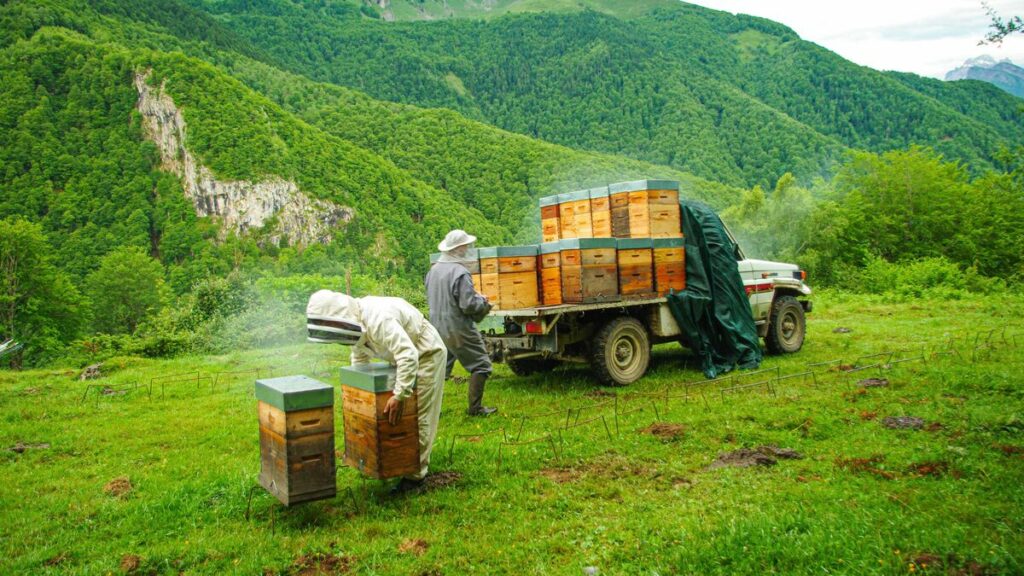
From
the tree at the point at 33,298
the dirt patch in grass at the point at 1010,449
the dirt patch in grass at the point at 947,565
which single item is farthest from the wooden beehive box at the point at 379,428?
the tree at the point at 33,298

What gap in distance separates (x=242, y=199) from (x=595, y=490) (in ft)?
352

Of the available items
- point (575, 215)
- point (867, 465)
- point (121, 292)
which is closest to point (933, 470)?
point (867, 465)

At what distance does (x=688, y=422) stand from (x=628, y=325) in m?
2.77

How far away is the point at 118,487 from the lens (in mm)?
5859

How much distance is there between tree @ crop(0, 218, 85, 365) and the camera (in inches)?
1770

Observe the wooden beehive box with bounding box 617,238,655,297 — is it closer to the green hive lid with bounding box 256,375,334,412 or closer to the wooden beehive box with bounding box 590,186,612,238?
the wooden beehive box with bounding box 590,186,612,238

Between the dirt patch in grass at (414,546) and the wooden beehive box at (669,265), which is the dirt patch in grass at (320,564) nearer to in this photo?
the dirt patch in grass at (414,546)

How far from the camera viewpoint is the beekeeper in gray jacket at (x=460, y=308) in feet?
25.3

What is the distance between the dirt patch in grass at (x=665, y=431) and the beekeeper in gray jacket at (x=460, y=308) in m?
2.16

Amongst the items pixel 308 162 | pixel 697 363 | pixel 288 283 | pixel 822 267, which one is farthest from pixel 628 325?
pixel 308 162

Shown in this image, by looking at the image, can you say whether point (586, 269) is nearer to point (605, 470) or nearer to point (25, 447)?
point (605, 470)

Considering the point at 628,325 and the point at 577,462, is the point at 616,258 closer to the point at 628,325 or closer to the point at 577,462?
the point at 628,325

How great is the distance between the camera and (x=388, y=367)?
527 centimetres

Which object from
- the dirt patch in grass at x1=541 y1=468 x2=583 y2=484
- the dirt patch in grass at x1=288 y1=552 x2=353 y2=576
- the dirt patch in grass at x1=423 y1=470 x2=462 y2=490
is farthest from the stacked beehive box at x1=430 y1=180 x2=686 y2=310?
the dirt patch in grass at x1=288 y1=552 x2=353 y2=576
